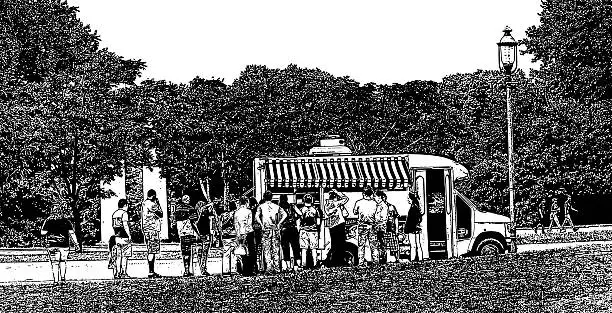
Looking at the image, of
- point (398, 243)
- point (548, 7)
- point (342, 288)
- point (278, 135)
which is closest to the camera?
point (342, 288)

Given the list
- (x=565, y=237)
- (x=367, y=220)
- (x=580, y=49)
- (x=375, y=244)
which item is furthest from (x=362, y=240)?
(x=565, y=237)

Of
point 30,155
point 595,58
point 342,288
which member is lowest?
point 342,288

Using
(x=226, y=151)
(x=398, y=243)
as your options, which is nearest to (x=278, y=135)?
(x=226, y=151)

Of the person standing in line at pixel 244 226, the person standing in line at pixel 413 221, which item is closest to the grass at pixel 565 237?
the person standing in line at pixel 413 221

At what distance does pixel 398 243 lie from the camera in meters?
28.5

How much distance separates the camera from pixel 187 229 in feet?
84.9

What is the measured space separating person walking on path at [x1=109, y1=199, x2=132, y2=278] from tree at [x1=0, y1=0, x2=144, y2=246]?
19003 millimetres

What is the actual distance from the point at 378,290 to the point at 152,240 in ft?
23.2

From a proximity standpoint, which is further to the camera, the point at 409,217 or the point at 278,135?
the point at 278,135

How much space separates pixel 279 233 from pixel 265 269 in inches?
31.8

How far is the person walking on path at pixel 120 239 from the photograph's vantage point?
1006 inches

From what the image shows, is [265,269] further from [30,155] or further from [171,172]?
[171,172]

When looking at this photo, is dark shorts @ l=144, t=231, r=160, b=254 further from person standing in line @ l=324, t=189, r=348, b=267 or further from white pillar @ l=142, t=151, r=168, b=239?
white pillar @ l=142, t=151, r=168, b=239

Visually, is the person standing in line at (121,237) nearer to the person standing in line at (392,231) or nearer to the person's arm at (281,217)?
the person's arm at (281,217)
